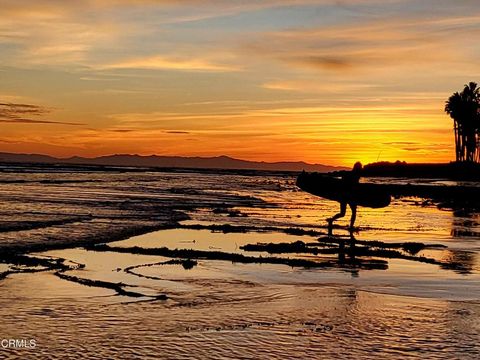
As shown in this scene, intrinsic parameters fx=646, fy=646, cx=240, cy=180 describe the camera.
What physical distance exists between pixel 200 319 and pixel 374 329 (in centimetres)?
281

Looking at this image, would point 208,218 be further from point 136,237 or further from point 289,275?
point 289,275

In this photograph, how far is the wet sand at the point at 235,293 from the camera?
364 inches

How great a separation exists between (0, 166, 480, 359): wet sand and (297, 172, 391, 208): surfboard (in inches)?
131

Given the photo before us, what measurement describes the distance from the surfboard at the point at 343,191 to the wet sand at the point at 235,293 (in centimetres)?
332

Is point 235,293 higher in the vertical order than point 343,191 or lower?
lower

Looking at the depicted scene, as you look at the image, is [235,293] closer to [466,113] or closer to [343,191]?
[343,191]

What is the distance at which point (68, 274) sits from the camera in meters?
14.7

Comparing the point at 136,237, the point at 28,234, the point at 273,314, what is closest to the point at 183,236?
the point at 136,237

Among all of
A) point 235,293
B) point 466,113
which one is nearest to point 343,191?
point 235,293

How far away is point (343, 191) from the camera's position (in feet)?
96.2

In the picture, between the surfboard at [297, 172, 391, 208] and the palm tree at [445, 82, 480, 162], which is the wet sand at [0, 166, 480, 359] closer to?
the surfboard at [297, 172, 391, 208]

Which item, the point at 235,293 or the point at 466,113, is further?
the point at 466,113

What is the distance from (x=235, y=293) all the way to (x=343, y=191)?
56.1 ft

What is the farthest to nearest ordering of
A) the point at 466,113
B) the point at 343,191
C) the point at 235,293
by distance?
the point at 466,113 < the point at 343,191 < the point at 235,293
